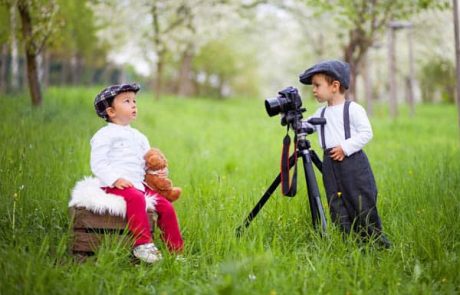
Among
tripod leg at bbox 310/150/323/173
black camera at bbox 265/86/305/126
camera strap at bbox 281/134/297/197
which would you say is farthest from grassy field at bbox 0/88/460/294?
black camera at bbox 265/86/305/126

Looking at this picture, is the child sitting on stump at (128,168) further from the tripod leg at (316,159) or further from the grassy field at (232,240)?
the tripod leg at (316,159)

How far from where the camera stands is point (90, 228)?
10.6 ft

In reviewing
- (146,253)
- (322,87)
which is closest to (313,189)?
Answer: (322,87)

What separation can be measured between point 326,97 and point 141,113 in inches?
365

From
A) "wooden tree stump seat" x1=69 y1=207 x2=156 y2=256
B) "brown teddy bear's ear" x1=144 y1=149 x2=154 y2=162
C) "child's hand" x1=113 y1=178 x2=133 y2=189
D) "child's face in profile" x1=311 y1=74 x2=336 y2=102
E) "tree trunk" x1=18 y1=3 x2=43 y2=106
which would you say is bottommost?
"wooden tree stump seat" x1=69 y1=207 x2=156 y2=256

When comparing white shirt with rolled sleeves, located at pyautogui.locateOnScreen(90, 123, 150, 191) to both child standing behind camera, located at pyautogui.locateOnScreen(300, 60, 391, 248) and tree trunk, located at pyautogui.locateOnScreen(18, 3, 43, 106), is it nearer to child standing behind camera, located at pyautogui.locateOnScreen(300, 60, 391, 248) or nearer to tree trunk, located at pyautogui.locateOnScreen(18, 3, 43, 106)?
child standing behind camera, located at pyautogui.locateOnScreen(300, 60, 391, 248)

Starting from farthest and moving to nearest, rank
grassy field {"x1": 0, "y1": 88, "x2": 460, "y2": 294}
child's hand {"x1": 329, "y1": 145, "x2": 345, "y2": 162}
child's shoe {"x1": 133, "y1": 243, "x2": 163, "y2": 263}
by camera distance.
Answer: child's hand {"x1": 329, "y1": 145, "x2": 345, "y2": 162} → child's shoe {"x1": 133, "y1": 243, "x2": 163, "y2": 263} → grassy field {"x1": 0, "y1": 88, "x2": 460, "y2": 294}

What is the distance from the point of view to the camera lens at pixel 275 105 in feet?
11.0

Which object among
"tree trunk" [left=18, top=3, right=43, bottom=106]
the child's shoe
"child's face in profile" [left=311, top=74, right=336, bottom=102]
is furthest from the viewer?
"tree trunk" [left=18, top=3, right=43, bottom=106]

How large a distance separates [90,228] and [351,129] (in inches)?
77.8

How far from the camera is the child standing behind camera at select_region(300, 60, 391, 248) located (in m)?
3.54

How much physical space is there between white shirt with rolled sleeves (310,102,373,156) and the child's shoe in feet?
4.85

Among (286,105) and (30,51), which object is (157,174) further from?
(30,51)

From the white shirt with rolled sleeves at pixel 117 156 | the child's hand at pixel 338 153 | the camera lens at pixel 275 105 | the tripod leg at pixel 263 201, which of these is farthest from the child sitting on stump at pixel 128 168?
the child's hand at pixel 338 153
